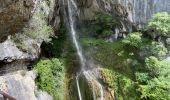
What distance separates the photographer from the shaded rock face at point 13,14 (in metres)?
4.70

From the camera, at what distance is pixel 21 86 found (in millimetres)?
10273

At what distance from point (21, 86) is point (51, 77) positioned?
7.42 ft

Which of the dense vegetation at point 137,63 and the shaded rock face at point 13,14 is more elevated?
the shaded rock face at point 13,14

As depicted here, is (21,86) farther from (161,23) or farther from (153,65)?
(161,23)

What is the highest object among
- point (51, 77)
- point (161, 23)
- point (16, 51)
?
point (16, 51)

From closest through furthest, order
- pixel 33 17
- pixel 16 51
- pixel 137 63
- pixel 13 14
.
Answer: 1. pixel 13 14
2. pixel 33 17
3. pixel 16 51
4. pixel 137 63

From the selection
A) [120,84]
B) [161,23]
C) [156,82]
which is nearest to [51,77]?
[120,84]

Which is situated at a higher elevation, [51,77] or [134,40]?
[134,40]

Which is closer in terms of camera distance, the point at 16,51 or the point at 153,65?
the point at 16,51

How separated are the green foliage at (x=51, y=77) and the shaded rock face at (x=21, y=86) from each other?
62cm

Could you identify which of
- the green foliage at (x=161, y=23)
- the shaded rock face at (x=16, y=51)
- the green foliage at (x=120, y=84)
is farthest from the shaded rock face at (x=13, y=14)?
the green foliage at (x=161, y=23)

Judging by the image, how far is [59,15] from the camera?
1599 cm

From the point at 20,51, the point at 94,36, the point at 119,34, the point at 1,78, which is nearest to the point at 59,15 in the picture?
the point at 94,36

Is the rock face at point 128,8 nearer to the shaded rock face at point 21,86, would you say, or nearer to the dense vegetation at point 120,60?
the dense vegetation at point 120,60
